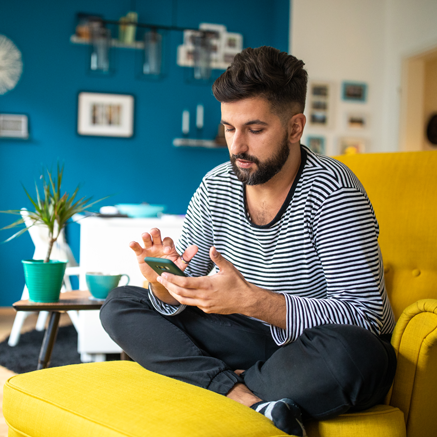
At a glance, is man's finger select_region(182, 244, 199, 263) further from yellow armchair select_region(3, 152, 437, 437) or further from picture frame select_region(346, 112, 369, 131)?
picture frame select_region(346, 112, 369, 131)

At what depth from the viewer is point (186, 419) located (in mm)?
967

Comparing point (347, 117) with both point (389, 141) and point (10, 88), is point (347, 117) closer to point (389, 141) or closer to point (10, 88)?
point (389, 141)

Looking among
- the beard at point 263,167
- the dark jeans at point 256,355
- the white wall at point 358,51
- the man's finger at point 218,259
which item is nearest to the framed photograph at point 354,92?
the white wall at point 358,51

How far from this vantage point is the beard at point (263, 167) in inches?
54.0

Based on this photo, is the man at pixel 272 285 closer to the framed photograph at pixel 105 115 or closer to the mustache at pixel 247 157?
the mustache at pixel 247 157

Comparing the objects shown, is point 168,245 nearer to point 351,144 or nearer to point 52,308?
point 52,308

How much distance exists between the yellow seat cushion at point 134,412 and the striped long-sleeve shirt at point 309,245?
8.5 inches

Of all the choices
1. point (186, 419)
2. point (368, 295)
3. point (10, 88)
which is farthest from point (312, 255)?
point (10, 88)

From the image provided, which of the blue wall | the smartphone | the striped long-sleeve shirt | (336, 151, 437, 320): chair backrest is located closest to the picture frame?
the blue wall

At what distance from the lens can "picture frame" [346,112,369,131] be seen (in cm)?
482

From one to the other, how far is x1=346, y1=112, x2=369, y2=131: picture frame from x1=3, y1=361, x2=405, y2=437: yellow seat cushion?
4015mm

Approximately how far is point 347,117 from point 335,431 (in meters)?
4.12

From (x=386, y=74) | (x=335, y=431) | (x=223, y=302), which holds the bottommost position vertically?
(x=335, y=431)

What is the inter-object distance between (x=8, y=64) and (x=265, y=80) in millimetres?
3756
